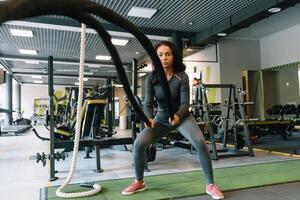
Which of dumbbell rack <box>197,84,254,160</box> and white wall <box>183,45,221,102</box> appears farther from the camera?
white wall <box>183,45,221,102</box>

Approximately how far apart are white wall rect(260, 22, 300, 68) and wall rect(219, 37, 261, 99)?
279 mm

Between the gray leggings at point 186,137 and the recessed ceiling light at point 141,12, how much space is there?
4.49 metres

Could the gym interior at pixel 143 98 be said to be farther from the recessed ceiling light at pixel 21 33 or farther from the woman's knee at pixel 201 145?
the woman's knee at pixel 201 145

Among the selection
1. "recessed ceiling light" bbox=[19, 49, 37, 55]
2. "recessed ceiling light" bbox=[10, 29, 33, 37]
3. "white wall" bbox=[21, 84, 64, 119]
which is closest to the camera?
"recessed ceiling light" bbox=[10, 29, 33, 37]

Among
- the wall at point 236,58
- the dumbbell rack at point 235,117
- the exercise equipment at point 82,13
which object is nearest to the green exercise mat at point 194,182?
the dumbbell rack at point 235,117

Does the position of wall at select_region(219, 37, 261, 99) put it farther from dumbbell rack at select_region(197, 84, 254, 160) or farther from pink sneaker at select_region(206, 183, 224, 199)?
pink sneaker at select_region(206, 183, 224, 199)

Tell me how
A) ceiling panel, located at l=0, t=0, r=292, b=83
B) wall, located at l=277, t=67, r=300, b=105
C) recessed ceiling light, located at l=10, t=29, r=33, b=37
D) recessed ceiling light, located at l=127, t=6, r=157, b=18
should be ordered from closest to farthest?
ceiling panel, located at l=0, t=0, r=292, b=83 < recessed ceiling light, located at l=127, t=6, r=157, b=18 < recessed ceiling light, located at l=10, t=29, r=33, b=37 < wall, located at l=277, t=67, r=300, b=105

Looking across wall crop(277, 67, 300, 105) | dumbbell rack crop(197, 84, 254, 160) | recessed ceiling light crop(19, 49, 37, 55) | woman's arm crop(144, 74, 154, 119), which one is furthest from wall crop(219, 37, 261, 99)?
woman's arm crop(144, 74, 154, 119)

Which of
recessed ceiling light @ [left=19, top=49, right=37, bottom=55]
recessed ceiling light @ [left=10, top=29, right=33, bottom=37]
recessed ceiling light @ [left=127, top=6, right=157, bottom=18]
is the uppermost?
recessed ceiling light @ [left=127, top=6, right=157, bottom=18]

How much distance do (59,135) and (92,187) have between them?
211 centimetres

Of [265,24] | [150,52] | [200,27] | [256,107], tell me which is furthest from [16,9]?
[256,107]

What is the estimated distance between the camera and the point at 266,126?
6914mm

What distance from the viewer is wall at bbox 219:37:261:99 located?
31.2 feet

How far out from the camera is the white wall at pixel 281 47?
28.8ft
